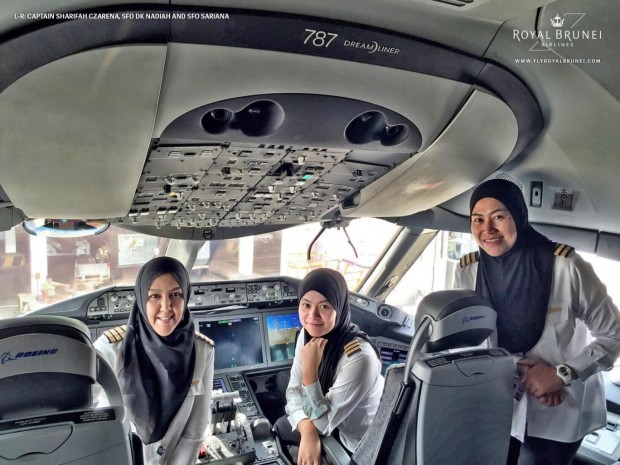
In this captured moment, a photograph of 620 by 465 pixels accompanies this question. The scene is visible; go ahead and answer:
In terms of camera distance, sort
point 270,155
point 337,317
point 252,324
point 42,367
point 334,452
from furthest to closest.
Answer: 1. point 252,324
2. point 337,317
3. point 334,452
4. point 270,155
5. point 42,367

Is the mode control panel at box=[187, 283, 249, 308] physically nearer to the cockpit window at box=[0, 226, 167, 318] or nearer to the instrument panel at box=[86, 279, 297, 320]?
the instrument panel at box=[86, 279, 297, 320]

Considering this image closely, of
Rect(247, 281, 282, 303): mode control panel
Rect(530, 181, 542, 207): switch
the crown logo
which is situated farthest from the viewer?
Rect(247, 281, 282, 303): mode control panel

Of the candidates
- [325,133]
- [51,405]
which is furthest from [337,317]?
[51,405]

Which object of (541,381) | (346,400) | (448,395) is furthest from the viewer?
(346,400)

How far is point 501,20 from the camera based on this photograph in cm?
104

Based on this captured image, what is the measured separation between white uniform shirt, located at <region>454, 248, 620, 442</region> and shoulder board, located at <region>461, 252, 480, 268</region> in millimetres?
260

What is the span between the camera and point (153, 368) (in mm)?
2006

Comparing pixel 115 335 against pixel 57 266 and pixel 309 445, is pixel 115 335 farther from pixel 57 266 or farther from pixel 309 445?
pixel 57 266

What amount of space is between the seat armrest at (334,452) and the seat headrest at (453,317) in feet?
2.32

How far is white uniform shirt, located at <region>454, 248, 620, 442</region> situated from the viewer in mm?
1699

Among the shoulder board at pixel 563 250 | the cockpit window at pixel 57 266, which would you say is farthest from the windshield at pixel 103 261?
the shoulder board at pixel 563 250

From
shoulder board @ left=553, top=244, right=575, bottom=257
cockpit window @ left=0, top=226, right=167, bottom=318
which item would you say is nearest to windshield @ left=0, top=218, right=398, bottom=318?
cockpit window @ left=0, top=226, right=167, bottom=318

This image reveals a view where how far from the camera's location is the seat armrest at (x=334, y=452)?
1805 millimetres

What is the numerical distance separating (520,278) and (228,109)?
53.6 inches
